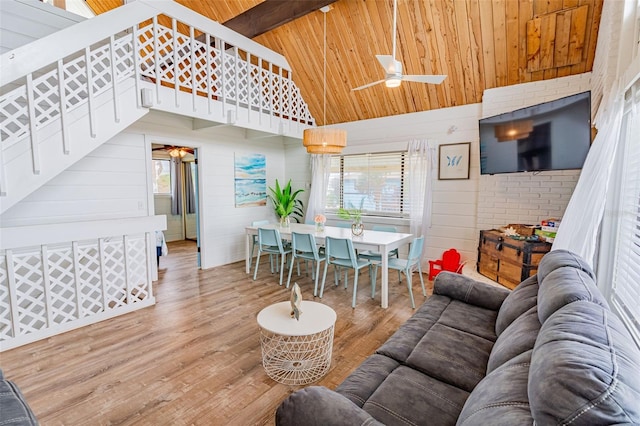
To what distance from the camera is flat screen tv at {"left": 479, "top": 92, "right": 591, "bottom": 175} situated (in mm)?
2654

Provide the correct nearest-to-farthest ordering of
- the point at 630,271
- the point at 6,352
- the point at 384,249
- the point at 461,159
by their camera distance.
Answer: the point at 630,271
the point at 6,352
the point at 384,249
the point at 461,159

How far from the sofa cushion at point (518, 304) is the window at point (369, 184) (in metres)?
3.27

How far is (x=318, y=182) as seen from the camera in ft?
20.1

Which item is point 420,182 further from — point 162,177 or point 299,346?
point 162,177

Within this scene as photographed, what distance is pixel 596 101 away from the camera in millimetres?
2975

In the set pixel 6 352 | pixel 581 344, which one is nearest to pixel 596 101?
pixel 581 344

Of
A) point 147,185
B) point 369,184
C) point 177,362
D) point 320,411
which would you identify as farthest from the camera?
point 369,184

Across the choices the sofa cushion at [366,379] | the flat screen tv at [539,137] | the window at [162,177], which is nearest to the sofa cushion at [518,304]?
the sofa cushion at [366,379]

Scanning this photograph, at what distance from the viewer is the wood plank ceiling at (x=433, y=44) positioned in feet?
10.9

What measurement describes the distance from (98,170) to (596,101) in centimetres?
578

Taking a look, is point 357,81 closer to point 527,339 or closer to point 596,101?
point 596,101

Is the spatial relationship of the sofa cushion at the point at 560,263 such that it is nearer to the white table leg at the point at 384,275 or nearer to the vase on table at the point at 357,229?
the white table leg at the point at 384,275

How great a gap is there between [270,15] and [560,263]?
15.2 ft

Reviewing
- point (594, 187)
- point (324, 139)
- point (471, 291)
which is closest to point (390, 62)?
point (324, 139)
